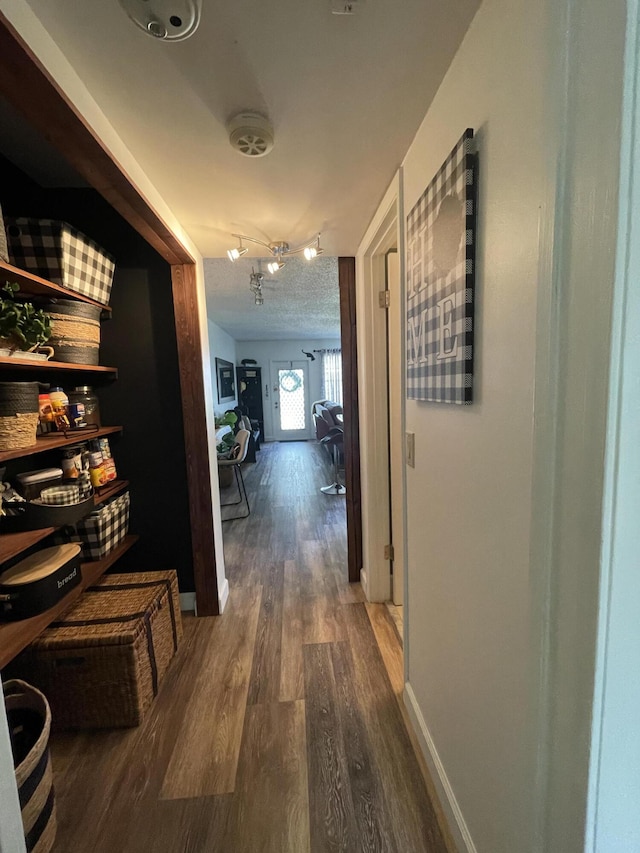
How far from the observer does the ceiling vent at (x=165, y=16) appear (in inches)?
27.8

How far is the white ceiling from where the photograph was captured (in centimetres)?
78

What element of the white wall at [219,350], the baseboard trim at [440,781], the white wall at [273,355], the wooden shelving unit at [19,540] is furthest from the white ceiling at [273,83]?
the white wall at [273,355]

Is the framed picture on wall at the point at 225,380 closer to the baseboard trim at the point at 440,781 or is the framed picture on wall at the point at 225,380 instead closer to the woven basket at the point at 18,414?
the woven basket at the point at 18,414

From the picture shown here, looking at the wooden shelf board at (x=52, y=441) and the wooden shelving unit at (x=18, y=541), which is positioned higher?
the wooden shelf board at (x=52, y=441)

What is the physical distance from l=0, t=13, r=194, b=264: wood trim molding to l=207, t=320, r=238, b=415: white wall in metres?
3.92

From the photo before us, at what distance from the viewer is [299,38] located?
2.72 feet

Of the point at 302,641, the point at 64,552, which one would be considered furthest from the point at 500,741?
the point at 64,552

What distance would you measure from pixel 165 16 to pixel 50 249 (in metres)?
1.09

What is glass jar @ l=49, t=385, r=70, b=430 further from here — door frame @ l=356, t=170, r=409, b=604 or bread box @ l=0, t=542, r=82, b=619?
door frame @ l=356, t=170, r=409, b=604

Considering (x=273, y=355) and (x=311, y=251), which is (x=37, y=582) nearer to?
(x=311, y=251)

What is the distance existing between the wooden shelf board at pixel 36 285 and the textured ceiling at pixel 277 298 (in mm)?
1448

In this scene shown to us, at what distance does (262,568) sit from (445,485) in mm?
2087

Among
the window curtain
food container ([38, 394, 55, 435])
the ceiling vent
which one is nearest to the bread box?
food container ([38, 394, 55, 435])

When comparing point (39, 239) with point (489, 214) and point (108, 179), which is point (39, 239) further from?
point (489, 214)
